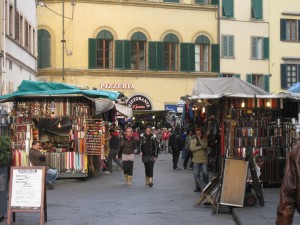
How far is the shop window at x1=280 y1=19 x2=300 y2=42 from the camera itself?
51.7 metres

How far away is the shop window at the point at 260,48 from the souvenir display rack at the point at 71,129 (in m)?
30.5

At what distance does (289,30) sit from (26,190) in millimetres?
43077

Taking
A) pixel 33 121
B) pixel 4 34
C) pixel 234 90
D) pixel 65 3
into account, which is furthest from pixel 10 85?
pixel 65 3

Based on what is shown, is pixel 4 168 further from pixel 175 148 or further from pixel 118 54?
pixel 118 54

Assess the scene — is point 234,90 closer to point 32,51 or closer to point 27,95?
point 27,95

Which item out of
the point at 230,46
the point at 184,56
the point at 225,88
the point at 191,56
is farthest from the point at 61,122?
the point at 230,46

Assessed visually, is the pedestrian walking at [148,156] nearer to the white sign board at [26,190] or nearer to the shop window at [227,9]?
the white sign board at [26,190]

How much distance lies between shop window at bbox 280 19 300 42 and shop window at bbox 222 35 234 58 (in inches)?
169

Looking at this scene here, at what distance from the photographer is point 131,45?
46000mm

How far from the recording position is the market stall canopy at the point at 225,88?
18969 millimetres

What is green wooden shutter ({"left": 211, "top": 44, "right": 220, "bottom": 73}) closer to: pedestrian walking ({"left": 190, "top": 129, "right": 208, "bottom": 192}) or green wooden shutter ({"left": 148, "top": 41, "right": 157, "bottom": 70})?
green wooden shutter ({"left": 148, "top": 41, "right": 157, "bottom": 70})

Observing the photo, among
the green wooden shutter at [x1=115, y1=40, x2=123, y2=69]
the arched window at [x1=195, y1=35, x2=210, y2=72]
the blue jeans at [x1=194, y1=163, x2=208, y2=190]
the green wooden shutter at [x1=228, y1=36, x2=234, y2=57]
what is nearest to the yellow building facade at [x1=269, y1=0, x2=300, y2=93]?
the green wooden shutter at [x1=228, y1=36, x2=234, y2=57]

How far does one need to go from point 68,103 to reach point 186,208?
26.4ft

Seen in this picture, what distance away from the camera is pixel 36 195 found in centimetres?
1145
